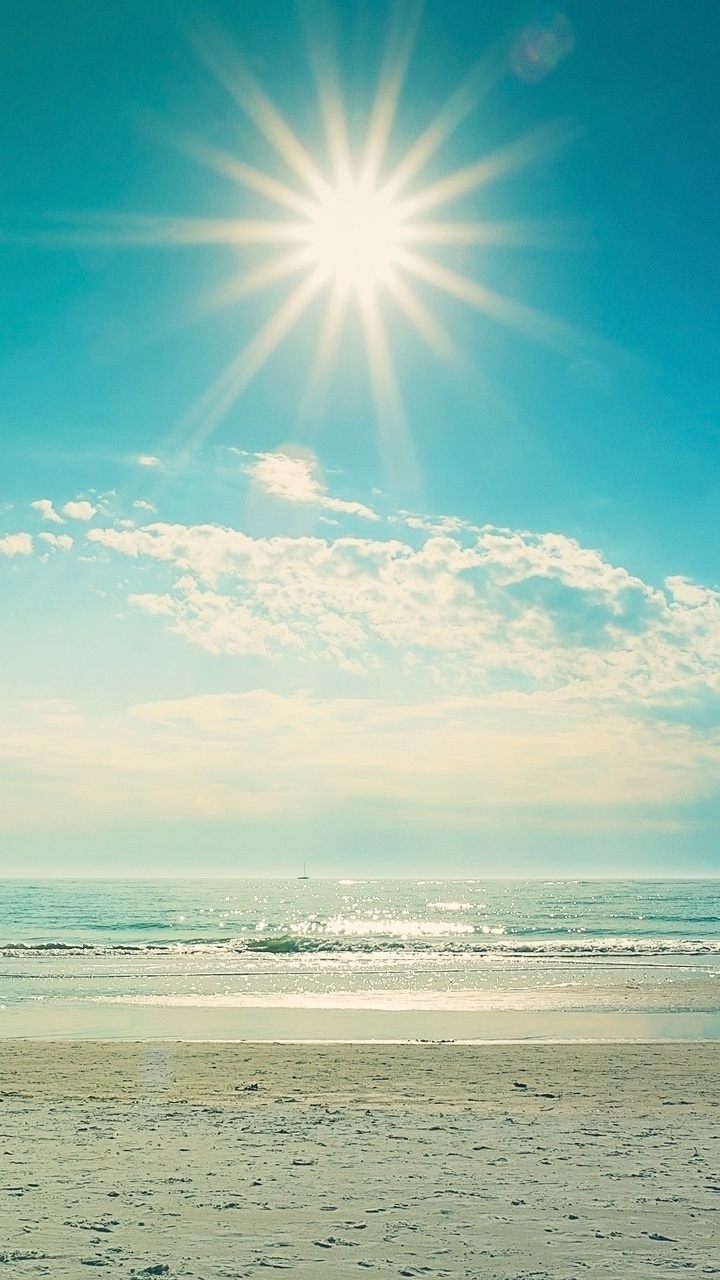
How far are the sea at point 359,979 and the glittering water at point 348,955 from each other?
0.13 m

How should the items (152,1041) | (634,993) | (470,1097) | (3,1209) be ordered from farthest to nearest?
1. (634,993)
2. (152,1041)
3. (470,1097)
4. (3,1209)

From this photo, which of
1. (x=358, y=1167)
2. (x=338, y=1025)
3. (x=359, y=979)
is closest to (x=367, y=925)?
(x=359, y=979)

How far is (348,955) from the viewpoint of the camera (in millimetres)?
48719

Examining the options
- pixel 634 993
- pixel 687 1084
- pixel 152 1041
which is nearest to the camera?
pixel 687 1084

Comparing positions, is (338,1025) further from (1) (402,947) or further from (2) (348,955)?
(1) (402,947)

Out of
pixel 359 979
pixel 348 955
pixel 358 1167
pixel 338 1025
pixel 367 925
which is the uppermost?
pixel 358 1167

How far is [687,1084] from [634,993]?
53.2 ft

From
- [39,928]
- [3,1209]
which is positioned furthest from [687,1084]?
[39,928]

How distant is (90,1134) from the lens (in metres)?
12.1

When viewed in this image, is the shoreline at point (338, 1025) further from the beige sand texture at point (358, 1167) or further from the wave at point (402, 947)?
the wave at point (402, 947)

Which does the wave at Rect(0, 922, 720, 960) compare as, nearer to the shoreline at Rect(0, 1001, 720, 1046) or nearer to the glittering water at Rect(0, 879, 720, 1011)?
the glittering water at Rect(0, 879, 720, 1011)

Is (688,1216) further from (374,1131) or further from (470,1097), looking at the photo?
(470,1097)

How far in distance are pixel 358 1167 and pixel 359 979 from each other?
25.9 metres

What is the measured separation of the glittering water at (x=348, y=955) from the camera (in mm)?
30250
